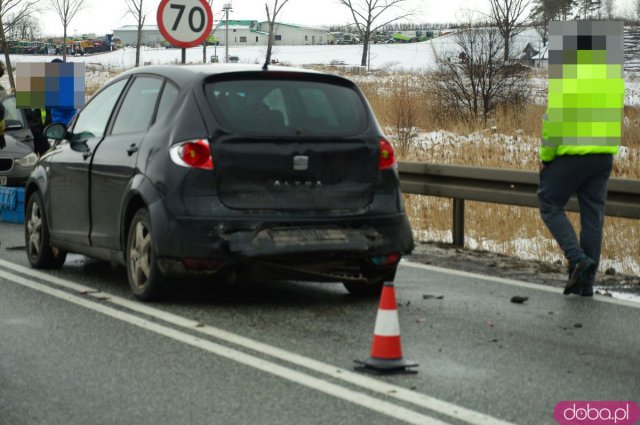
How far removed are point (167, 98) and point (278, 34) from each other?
577 feet

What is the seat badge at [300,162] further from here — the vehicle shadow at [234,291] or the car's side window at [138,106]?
the car's side window at [138,106]

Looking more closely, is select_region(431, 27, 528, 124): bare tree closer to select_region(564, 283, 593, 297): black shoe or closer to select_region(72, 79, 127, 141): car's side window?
select_region(72, 79, 127, 141): car's side window

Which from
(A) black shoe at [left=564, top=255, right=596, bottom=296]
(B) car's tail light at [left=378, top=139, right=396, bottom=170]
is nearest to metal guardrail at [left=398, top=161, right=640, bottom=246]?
(A) black shoe at [left=564, top=255, right=596, bottom=296]

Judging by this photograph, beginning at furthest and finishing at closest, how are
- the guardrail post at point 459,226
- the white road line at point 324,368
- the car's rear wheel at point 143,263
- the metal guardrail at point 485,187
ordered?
the guardrail post at point 459,226, the metal guardrail at point 485,187, the car's rear wheel at point 143,263, the white road line at point 324,368

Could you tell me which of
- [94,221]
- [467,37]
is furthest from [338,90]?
[467,37]

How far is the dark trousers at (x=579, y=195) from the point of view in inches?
350

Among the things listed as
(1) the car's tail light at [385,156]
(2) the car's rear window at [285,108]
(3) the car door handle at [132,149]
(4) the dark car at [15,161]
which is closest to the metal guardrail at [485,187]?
(1) the car's tail light at [385,156]

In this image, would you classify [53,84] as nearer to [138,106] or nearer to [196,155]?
[138,106]

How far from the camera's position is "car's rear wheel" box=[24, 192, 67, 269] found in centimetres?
1012

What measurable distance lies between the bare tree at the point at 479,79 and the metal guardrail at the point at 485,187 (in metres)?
18.2

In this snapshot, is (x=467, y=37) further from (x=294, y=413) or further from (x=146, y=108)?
(x=294, y=413)

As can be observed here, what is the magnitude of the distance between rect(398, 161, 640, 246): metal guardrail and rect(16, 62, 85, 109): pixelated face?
524cm

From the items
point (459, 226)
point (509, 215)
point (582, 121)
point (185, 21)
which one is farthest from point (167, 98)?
point (185, 21)

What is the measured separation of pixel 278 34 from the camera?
599 feet
